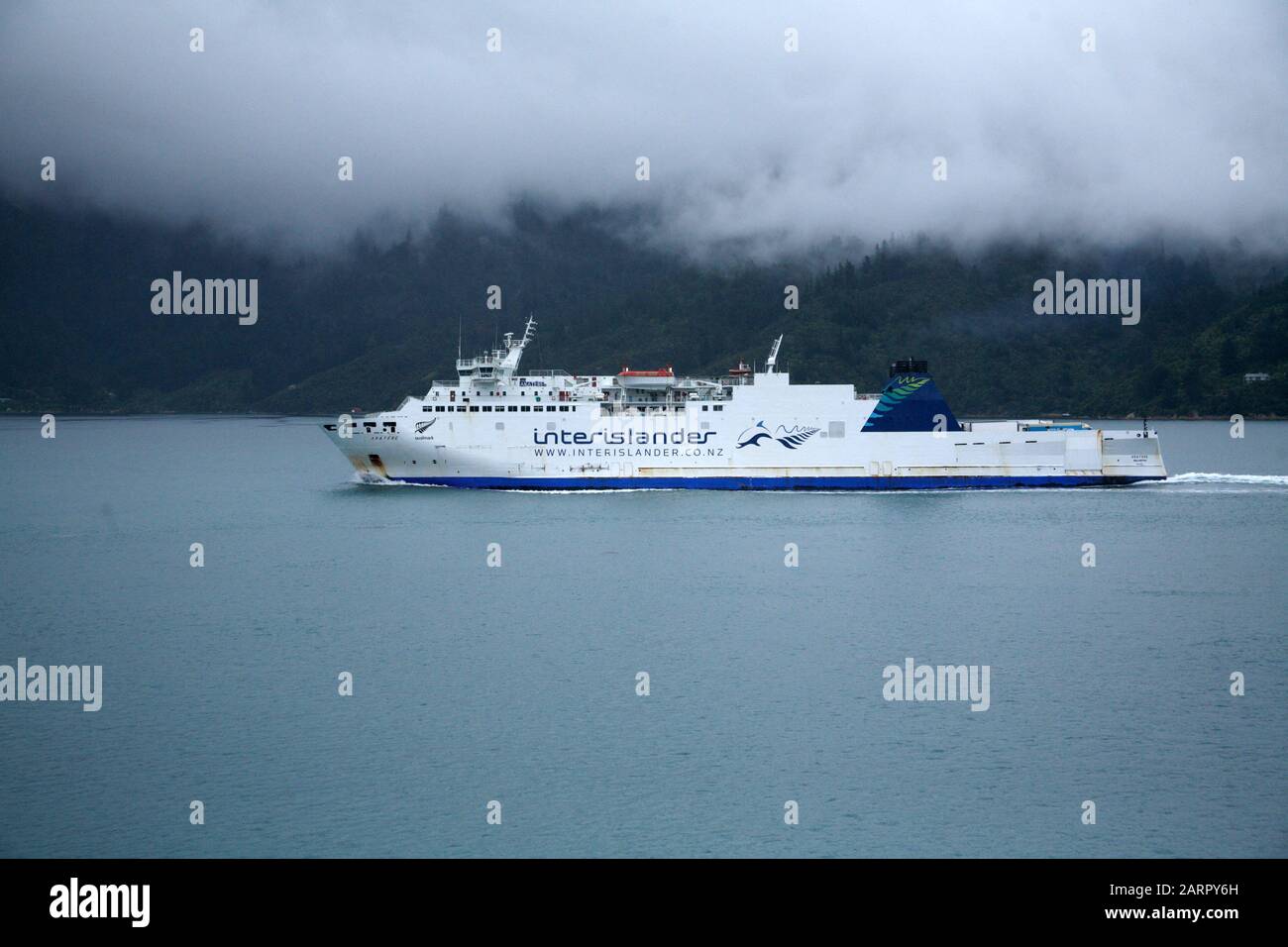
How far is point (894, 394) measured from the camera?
4578cm

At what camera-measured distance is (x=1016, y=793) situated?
14938mm

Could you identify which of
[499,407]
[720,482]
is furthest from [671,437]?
[499,407]

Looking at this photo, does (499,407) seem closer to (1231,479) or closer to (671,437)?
(671,437)

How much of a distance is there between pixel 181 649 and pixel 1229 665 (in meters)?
19.7

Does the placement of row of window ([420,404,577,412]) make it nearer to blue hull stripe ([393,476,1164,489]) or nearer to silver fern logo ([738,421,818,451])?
blue hull stripe ([393,476,1164,489])

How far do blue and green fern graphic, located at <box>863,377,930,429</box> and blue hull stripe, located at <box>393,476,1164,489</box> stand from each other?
2505 millimetres

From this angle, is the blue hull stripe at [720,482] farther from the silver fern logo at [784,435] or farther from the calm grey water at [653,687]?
the calm grey water at [653,687]

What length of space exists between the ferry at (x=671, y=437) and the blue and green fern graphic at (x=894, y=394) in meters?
0.05

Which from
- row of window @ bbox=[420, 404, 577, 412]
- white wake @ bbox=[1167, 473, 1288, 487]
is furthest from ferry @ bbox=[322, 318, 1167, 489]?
white wake @ bbox=[1167, 473, 1288, 487]

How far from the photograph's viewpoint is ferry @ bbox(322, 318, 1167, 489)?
45.3 meters

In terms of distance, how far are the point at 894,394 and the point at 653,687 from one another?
28637 millimetres

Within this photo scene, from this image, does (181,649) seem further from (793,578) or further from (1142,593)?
(1142,593)

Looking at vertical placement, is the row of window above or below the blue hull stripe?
above
